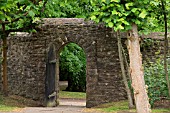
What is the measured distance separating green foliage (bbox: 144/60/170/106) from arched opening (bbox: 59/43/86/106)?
643 centimetres

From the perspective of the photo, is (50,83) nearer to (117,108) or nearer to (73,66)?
(117,108)

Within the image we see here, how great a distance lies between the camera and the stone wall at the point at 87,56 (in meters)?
12.8

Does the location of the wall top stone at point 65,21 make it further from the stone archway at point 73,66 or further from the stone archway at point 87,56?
the stone archway at point 73,66

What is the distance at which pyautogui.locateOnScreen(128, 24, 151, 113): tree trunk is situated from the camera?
4.79 m

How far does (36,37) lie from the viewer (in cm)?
1384

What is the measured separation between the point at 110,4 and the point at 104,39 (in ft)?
26.6

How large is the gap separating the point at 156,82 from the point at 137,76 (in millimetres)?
6807

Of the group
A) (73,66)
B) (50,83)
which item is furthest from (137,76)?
(73,66)

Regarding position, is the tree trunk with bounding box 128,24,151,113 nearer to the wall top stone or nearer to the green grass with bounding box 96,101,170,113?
the green grass with bounding box 96,101,170,113

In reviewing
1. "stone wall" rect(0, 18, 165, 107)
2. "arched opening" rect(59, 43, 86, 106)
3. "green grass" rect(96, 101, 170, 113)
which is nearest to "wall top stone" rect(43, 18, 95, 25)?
"stone wall" rect(0, 18, 165, 107)

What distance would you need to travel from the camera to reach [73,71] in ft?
66.1

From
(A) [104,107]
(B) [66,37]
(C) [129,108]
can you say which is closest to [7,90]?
(B) [66,37]

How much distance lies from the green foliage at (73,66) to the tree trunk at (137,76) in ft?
47.0

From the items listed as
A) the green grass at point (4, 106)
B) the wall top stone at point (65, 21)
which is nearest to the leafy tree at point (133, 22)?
the green grass at point (4, 106)
